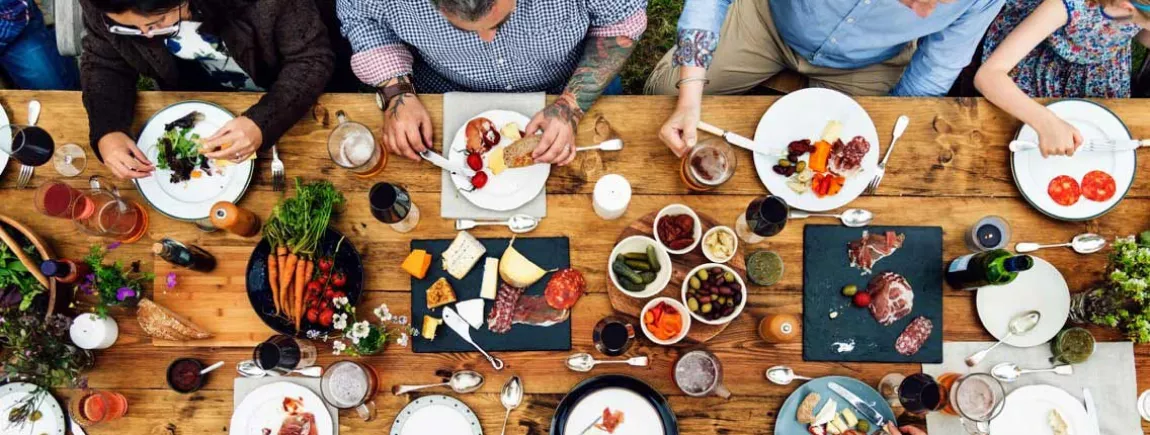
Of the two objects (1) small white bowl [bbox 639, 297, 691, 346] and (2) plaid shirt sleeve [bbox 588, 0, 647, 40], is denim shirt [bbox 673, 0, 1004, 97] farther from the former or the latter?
(1) small white bowl [bbox 639, 297, 691, 346]

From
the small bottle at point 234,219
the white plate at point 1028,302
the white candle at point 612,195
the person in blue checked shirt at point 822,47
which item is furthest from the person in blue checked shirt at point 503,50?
the white plate at point 1028,302

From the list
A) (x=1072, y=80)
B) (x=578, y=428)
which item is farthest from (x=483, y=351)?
(x=1072, y=80)

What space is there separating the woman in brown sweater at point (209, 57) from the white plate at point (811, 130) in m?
1.47

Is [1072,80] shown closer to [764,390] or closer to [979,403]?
[979,403]

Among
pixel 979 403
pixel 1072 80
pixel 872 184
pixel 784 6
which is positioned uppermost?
pixel 784 6

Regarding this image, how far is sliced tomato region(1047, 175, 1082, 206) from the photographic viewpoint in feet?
6.05

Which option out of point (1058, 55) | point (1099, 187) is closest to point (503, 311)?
point (1099, 187)

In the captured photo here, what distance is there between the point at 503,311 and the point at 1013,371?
1.55 metres

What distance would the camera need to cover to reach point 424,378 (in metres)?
1.79

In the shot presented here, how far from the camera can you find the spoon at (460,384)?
174cm

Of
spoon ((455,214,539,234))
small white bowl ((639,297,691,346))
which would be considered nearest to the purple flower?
spoon ((455,214,539,234))

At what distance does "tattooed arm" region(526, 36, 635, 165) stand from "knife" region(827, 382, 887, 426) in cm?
107

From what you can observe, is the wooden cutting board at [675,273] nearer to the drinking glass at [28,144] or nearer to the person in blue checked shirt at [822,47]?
the person in blue checked shirt at [822,47]

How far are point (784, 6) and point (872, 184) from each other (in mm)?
852
